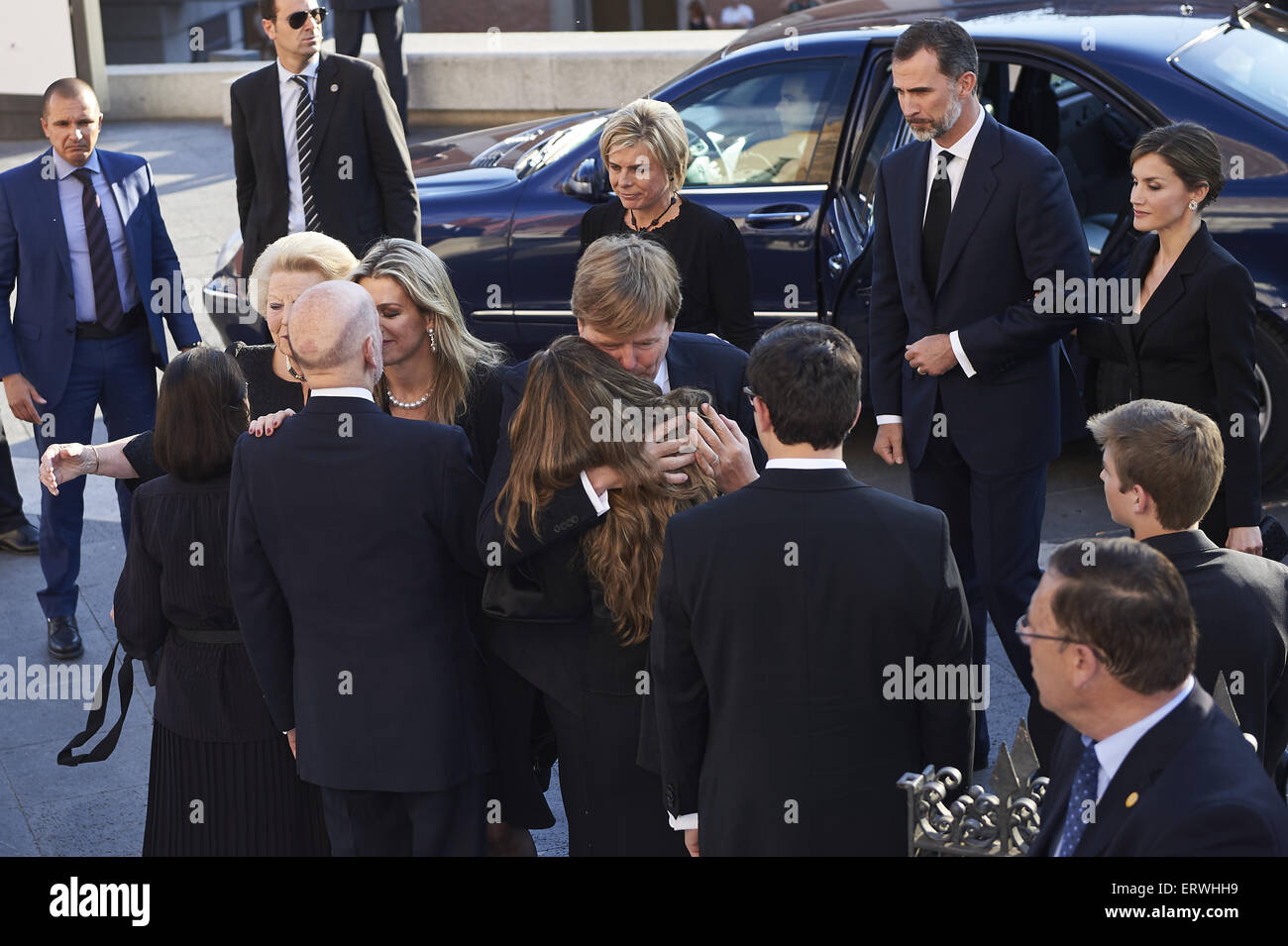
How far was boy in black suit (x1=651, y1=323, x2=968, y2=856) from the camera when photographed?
2.73m

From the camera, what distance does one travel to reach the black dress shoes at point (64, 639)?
17.7ft

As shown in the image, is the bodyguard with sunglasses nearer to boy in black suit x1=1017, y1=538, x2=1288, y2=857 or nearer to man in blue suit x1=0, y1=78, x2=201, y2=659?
man in blue suit x1=0, y1=78, x2=201, y2=659

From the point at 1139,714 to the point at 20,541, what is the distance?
531 cm

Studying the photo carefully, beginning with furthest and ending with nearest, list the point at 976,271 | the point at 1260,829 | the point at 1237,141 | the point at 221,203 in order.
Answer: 1. the point at 221,203
2. the point at 1237,141
3. the point at 976,271
4. the point at 1260,829

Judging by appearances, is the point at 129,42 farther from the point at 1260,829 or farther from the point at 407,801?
the point at 1260,829

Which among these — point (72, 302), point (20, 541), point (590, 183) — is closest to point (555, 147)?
point (590, 183)

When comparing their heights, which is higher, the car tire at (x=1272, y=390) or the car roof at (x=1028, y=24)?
the car roof at (x=1028, y=24)

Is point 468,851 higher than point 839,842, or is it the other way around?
point 839,842

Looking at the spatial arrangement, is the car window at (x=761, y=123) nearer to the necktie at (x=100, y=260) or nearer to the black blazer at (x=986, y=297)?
the black blazer at (x=986, y=297)

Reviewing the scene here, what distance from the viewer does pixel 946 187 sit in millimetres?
4469

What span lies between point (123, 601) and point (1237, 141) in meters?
4.51

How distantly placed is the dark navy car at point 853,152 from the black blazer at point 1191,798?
345 centimetres

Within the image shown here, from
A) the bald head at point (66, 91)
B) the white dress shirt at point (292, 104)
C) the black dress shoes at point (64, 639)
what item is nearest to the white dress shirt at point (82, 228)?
the bald head at point (66, 91)

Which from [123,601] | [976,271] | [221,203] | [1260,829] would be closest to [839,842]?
[1260,829]
